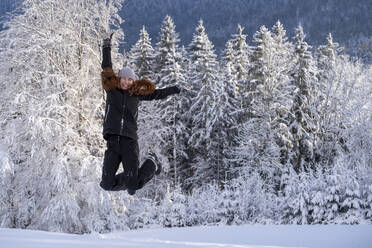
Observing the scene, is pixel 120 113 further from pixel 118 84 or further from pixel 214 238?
pixel 214 238

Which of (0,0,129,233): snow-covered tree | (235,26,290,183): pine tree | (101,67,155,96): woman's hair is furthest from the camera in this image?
(235,26,290,183): pine tree

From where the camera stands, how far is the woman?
18.3 feet

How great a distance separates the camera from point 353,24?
16038 centimetres

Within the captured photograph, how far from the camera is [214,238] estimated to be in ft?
27.3

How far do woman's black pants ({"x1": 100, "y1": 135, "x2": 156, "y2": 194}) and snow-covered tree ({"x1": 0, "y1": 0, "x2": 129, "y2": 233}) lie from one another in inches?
289

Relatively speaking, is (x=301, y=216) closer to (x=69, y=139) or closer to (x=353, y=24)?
(x=69, y=139)

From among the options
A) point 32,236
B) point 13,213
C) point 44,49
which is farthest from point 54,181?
point 32,236

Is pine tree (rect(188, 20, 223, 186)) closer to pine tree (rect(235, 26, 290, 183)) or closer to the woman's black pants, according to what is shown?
pine tree (rect(235, 26, 290, 183))

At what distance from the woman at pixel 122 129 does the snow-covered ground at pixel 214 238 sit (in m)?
1.24

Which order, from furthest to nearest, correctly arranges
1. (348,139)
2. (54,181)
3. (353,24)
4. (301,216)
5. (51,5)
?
(353,24) → (348,139) → (51,5) → (54,181) → (301,216)

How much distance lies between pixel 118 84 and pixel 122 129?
2.26 feet

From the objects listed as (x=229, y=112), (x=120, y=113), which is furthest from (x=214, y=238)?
(x=229, y=112)

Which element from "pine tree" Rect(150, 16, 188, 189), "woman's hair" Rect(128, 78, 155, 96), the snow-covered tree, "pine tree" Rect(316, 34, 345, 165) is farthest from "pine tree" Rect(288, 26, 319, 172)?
"woman's hair" Rect(128, 78, 155, 96)

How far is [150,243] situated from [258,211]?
5.77m
